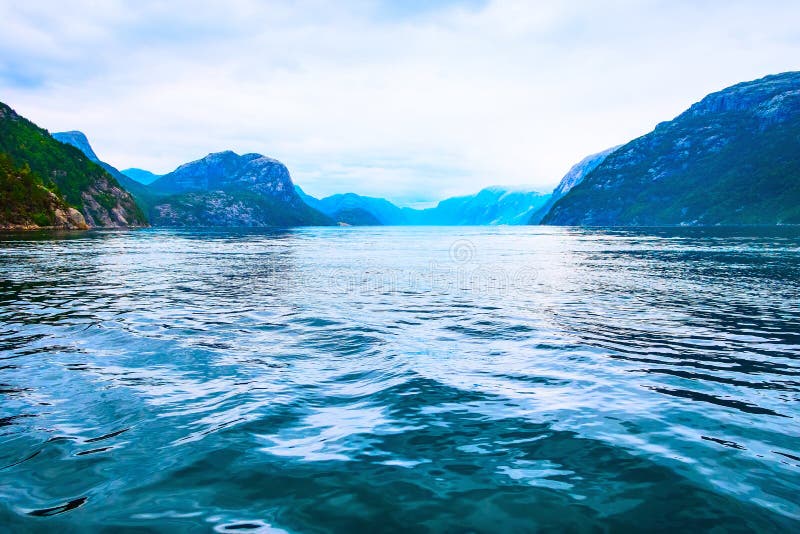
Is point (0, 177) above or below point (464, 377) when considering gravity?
above

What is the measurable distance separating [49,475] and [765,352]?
71.2ft

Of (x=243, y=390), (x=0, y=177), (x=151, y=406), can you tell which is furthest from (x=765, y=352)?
(x=0, y=177)

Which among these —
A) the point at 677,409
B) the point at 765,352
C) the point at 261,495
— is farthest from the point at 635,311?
the point at 261,495

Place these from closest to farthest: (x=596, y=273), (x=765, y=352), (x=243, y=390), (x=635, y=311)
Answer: (x=243, y=390)
(x=765, y=352)
(x=635, y=311)
(x=596, y=273)

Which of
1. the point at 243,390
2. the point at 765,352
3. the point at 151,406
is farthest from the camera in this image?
the point at 765,352

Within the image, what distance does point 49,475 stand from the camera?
8.59 m

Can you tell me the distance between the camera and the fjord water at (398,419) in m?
7.72

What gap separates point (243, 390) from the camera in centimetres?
1351

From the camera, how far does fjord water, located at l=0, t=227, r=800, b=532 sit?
304 inches

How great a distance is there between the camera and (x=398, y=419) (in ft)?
38.0

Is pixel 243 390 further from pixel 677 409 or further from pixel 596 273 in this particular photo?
pixel 596 273

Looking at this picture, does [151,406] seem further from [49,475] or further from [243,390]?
[49,475]

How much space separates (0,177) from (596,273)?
614ft

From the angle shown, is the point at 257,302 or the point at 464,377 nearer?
the point at 464,377
